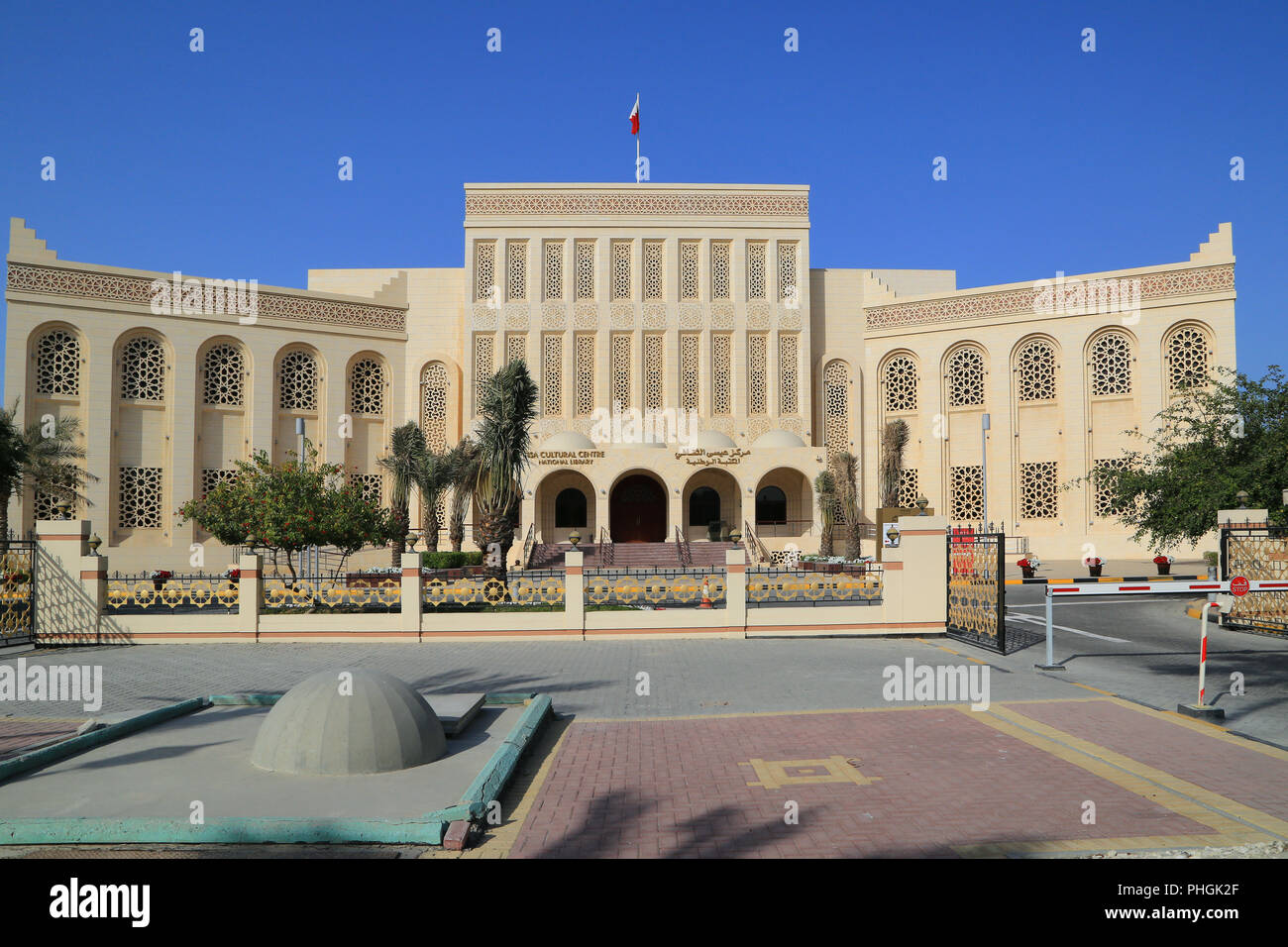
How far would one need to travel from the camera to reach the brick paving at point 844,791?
14.7 ft

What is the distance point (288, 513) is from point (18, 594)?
4.25m

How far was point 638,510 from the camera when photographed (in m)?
36.2

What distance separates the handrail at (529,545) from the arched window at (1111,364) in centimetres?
2233

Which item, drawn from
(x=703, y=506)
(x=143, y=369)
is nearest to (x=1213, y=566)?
(x=703, y=506)

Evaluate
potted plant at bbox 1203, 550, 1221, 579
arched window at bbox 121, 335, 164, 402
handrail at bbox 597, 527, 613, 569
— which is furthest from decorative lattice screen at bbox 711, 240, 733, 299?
arched window at bbox 121, 335, 164, 402

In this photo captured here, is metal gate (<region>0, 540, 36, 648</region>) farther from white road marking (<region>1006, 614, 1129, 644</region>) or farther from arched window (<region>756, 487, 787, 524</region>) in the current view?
arched window (<region>756, 487, 787, 524</region>)

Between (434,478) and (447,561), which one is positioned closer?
(447,561)

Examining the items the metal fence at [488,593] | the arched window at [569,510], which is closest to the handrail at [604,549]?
the arched window at [569,510]

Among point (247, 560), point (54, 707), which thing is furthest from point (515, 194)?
point (54, 707)

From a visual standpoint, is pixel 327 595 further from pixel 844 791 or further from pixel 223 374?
pixel 223 374

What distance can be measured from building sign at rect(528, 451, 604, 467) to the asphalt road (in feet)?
59.3

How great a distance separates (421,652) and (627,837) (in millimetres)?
8155

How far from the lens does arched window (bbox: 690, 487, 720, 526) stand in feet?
117

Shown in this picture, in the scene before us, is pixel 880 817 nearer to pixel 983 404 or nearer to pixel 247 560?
pixel 247 560
